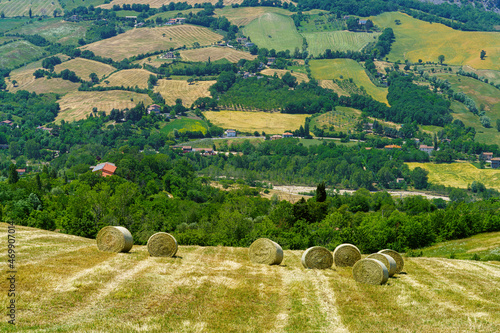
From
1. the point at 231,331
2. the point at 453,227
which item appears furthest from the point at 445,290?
the point at 453,227

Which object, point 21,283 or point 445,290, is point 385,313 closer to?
point 445,290

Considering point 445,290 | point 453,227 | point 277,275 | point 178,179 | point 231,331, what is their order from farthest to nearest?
point 178,179, point 453,227, point 277,275, point 445,290, point 231,331

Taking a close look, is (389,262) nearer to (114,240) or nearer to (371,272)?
(371,272)

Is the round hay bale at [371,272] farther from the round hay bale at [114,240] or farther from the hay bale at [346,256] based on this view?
the round hay bale at [114,240]

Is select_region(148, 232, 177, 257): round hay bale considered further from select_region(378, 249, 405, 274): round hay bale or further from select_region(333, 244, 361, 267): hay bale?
select_region(378, 249, 405, 274): round hay bale

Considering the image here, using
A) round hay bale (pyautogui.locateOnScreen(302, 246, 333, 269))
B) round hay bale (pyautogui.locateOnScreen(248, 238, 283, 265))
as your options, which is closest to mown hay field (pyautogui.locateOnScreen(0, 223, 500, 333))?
round hay bale (pyautogui.locateOnScreen(302, 246, 333, 269))
